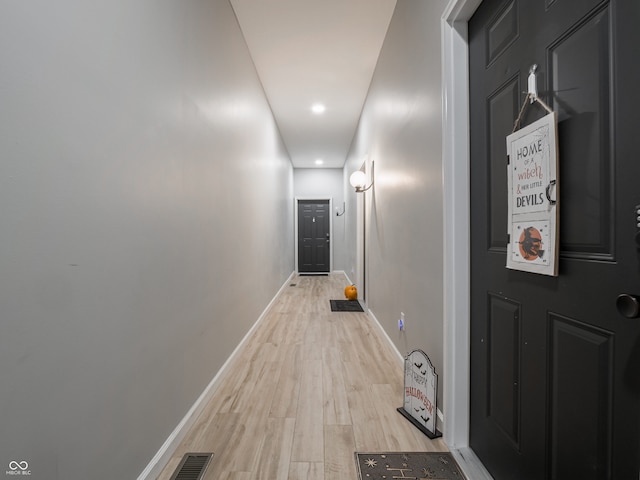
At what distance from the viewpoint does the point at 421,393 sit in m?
1.64

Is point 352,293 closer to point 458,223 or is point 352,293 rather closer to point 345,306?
point 345,306

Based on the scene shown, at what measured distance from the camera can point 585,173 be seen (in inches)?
32.5

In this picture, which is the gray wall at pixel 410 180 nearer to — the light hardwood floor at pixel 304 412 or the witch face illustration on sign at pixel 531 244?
the light hardwood floor at pixel 304 412

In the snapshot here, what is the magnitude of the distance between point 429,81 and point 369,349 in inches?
86.2

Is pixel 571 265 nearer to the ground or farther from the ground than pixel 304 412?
farther from the ground

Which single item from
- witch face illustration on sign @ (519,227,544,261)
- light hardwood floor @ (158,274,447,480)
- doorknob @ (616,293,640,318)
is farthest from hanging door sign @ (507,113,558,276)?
light hardwood floor @ (158,274,447,480)

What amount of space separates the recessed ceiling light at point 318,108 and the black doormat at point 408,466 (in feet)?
13.9

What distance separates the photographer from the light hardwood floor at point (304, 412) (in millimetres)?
1386

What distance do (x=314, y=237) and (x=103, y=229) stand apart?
713 cm

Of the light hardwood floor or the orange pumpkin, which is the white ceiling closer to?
the orange pumpkin

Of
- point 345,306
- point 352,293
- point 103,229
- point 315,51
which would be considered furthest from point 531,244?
point 352,293

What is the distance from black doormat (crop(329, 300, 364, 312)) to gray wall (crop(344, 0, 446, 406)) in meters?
0.94

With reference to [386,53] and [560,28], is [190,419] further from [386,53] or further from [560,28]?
[386,53]

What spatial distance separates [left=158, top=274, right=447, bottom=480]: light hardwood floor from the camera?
139 centimetres
